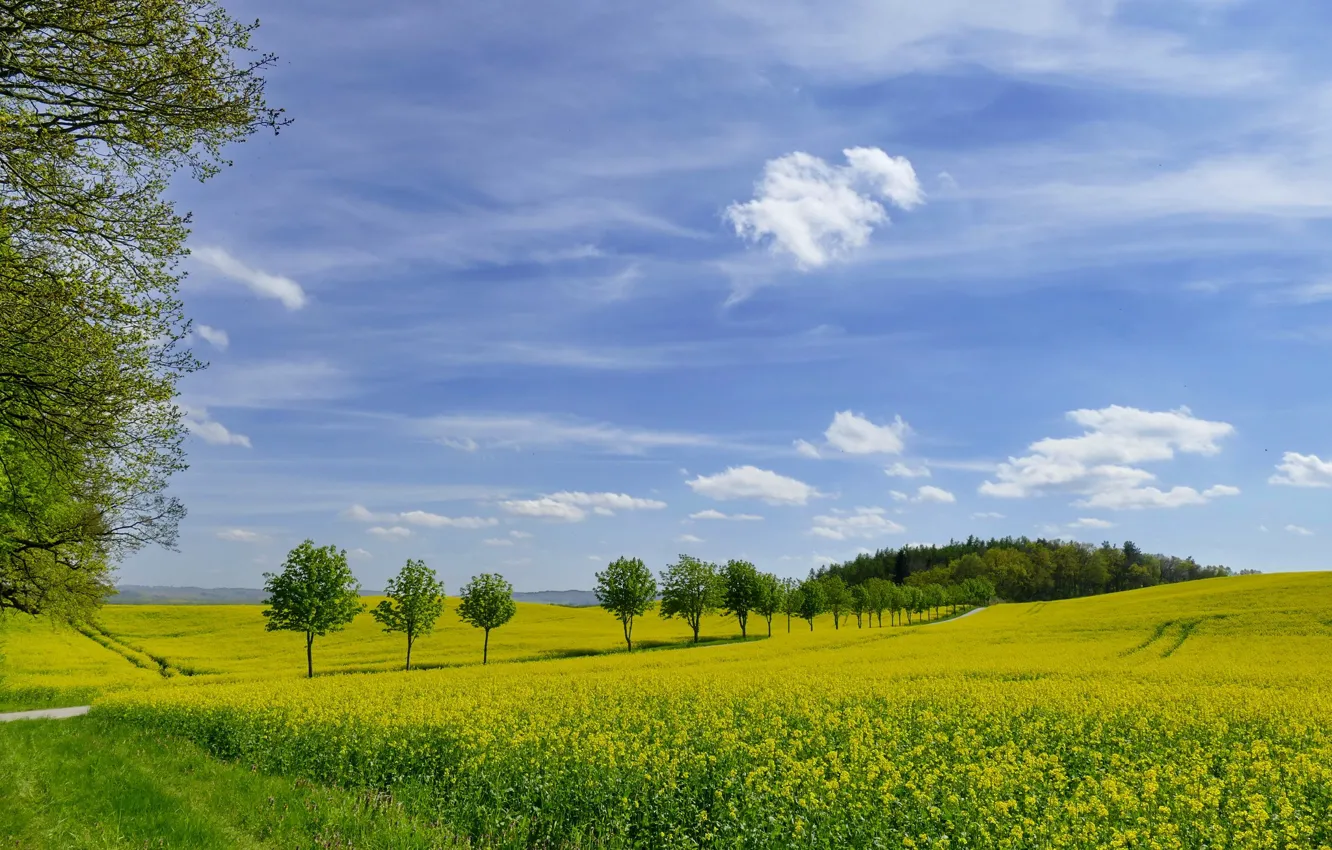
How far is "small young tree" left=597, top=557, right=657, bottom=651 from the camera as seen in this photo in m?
67.1

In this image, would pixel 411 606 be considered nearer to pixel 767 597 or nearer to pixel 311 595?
pixel 311 595

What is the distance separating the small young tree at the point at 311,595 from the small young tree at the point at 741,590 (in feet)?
133

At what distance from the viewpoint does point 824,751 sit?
14438 millimetres

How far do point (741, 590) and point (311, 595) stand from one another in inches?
1773

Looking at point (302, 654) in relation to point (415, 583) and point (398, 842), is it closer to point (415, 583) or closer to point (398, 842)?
point (415, 583)

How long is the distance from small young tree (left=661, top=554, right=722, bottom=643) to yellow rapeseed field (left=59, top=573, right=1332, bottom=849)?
43062 mm

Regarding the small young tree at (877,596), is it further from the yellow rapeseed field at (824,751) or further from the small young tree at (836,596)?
the yellow rapeseed field at (824,751)

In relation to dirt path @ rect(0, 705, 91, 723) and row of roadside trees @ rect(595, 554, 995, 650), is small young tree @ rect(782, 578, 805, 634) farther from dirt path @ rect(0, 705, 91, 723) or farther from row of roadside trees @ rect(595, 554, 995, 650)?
dirt path @ rect(0, 705, 91, 723)

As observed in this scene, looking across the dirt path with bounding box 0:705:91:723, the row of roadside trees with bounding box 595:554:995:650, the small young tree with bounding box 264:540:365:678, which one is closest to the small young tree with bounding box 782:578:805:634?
the row of roadside trees with bounding box 595:554:995:650

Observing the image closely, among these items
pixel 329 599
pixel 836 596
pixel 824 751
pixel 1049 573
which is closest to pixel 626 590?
pixel 329 599

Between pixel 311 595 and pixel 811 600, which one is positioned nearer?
pixel 311 595

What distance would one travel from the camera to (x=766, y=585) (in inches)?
3118

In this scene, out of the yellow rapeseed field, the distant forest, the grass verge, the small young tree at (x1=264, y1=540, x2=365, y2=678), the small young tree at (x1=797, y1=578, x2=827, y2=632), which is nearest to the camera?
the grass verge

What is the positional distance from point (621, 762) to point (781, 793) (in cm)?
354
